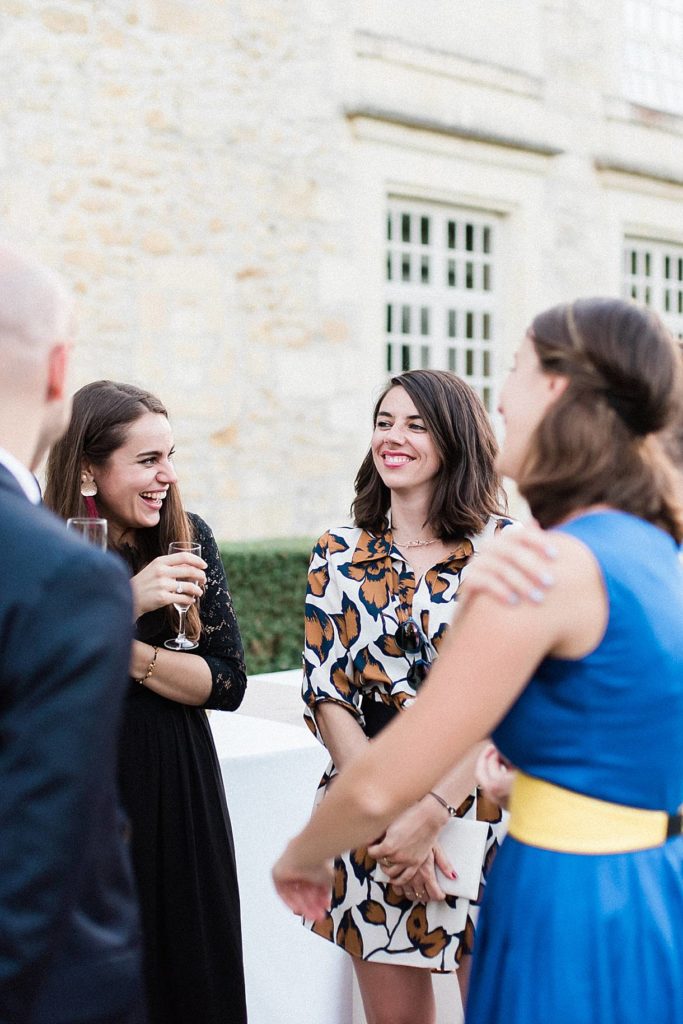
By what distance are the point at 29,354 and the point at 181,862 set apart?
1.61 meters

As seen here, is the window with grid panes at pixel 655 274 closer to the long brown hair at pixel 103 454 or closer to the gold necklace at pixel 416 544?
the gold necklace at pixel 416 544

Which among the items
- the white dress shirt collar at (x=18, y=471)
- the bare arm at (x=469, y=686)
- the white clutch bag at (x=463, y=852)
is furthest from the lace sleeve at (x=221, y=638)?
the white dress shirt collar at (x=18, y=471)

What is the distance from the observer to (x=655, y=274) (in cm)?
1402

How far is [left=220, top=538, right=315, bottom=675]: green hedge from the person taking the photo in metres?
8.88

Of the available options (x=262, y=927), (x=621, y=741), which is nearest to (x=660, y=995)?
(x=621, y=741)

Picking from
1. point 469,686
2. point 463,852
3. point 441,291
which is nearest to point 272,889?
point 463,852

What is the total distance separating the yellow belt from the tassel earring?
1.61 m

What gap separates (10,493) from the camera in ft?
5.06

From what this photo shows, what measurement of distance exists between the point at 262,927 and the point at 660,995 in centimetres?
179

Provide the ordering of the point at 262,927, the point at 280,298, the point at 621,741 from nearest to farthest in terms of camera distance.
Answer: the point at 621,741 < the point at 262,927 < the point at 280,298

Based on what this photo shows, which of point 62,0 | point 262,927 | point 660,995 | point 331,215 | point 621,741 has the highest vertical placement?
point 62,0

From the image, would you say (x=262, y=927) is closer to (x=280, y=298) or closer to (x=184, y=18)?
(x=280, y=298)

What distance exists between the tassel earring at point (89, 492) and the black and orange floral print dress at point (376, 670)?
603mm

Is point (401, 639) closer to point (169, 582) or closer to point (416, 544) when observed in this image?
point (416, 544)
